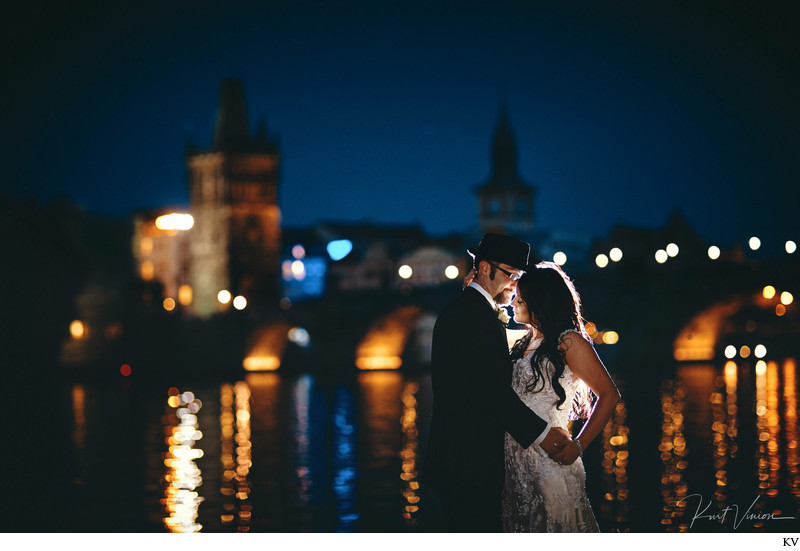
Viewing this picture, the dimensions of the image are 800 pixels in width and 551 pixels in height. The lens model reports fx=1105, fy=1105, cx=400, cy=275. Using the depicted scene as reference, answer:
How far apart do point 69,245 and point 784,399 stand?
21250mm

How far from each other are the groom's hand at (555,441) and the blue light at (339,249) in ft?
254

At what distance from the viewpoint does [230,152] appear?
73.1 m

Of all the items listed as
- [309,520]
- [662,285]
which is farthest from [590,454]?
[662,285]

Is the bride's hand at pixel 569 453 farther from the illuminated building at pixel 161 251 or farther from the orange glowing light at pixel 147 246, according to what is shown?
the orange glowing light at pixel 147 246

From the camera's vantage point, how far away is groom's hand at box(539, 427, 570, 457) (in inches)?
206

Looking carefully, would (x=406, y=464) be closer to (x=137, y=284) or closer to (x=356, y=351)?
(x=137, y=284)

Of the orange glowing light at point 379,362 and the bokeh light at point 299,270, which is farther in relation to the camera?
the bokeh light at point 299,270

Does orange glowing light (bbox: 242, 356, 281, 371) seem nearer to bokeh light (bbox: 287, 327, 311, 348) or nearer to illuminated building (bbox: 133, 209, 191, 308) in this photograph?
bokeh light (bbox: 287, 327, 311, 348)

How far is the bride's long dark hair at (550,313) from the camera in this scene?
17.2 ft

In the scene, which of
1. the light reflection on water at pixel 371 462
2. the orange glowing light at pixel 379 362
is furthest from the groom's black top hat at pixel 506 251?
the orange glowing light at pixel 379 362

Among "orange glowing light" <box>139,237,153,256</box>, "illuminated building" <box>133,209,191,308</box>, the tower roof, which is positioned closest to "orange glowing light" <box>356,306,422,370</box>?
"illuminated building" <box>133,209,191,308</box>

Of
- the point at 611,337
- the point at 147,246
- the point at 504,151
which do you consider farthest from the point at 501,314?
the point at 504,151

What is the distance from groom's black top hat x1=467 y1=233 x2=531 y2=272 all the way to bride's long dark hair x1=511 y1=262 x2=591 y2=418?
8 cm

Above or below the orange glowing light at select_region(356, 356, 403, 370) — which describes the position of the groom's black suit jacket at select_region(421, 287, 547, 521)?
below
